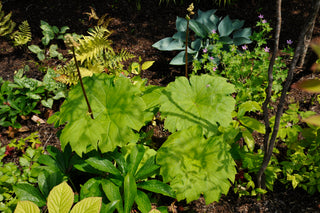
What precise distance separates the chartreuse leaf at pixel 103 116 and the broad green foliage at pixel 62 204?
0.42m

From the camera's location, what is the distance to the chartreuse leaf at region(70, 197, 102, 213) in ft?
4.04

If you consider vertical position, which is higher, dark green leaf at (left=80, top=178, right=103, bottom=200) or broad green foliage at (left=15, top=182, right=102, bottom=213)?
broad green foliage at (left=15, top=182, right=102, bottom=213)

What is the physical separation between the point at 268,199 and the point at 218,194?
71 centimetres

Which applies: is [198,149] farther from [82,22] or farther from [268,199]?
[82,22]

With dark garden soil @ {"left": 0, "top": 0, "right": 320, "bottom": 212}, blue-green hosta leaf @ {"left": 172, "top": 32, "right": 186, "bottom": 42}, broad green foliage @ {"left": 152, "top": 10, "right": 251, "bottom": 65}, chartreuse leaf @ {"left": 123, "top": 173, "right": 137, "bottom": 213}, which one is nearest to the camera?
chartreuse leaf @ {"left": 123, "top": 173, "right": 137, "bottom": 213}

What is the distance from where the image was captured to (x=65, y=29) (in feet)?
11.3

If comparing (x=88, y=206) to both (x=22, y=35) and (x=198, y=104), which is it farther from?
(x=22, y=35)

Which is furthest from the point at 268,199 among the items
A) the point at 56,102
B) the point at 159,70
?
the point at 56,102

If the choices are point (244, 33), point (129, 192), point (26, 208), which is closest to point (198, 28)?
point (244, 33)

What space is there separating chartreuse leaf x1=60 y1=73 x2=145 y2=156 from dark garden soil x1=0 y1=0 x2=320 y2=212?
799mm

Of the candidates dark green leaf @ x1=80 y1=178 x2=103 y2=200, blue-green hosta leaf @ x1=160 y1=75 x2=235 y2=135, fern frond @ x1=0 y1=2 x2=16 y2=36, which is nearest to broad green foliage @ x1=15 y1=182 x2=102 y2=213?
dark green leaf @ x1=80 y1=178 x2=103 y2=200

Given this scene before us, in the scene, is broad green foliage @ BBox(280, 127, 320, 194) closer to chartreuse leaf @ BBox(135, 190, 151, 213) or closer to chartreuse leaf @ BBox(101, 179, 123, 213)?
chartreuse leaf @ BBox(135, 190, 151, 213)

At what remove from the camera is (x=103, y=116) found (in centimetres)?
187

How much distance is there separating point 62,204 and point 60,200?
0.09 ft
